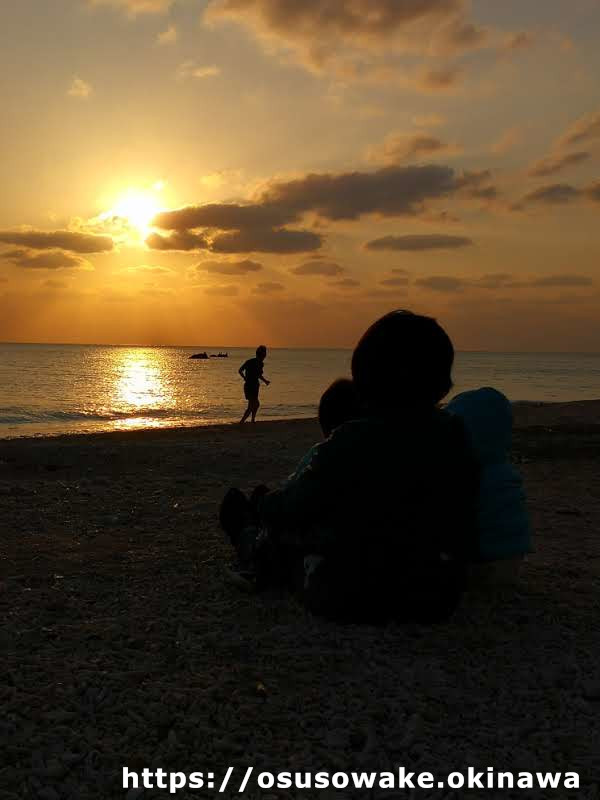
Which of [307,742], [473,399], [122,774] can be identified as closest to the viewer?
[122,774]

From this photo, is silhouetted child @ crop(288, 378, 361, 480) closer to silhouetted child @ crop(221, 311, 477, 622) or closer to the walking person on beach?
silhouetted child @ crop(221, 311, 477, 622)

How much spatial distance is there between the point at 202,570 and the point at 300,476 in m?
1.92

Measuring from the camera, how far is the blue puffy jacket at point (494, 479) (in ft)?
12.2

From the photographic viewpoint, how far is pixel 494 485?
3.79 metres

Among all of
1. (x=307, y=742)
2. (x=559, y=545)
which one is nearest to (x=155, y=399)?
(x=559, y=545)

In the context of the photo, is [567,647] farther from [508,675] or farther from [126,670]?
[126,670]

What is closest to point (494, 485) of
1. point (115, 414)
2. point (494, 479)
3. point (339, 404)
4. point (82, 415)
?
point (494, 479)

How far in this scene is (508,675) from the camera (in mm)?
3197

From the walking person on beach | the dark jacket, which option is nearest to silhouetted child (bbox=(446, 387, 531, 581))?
the dark jacket

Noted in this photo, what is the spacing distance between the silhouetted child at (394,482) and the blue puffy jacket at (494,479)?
362 millimetres

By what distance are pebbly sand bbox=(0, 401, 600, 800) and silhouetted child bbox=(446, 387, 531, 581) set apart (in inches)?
13.9

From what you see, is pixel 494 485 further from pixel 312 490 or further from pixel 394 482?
pixel 312 490

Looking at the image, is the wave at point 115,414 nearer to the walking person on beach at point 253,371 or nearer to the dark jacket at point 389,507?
the walking person on beach at point 253,371

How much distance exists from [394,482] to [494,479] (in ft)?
2.90
